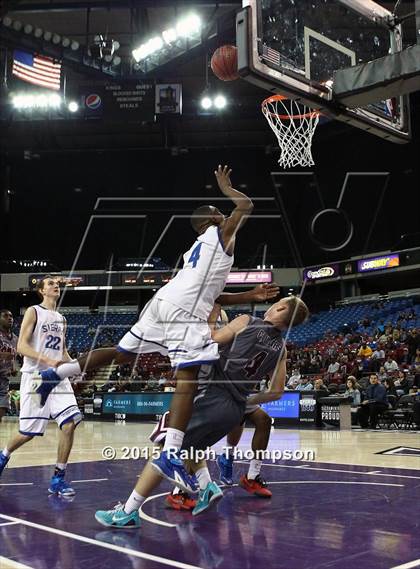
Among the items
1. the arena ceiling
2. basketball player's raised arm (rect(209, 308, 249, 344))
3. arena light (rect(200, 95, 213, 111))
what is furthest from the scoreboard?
basketball player's raised arm (rect(209, 308, 249, 344))

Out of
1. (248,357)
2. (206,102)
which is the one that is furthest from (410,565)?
(206,102)

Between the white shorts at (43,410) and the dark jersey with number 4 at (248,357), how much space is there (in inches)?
59.6

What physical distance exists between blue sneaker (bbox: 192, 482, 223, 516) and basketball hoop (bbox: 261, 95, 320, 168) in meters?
8.14

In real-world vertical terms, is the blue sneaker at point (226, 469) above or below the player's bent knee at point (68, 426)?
below

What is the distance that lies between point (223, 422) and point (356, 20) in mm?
4935

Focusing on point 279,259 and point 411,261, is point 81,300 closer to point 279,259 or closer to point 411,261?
point 279,259

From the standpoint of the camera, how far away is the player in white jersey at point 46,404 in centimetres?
474

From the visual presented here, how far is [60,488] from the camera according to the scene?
15.3ft

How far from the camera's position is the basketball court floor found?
2824 mm

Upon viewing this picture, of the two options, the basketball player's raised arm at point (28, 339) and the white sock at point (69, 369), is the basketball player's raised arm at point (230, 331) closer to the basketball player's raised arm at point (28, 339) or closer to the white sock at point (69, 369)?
the white sock at point (69, 369)

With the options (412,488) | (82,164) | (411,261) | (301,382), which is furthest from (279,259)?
(412,488)

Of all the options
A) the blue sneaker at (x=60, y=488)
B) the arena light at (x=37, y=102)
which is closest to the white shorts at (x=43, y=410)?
the blue sneaker at (x=60, y=488)

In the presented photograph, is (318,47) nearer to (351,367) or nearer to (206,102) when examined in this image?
(351,367)

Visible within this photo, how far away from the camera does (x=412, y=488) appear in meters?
4.90
